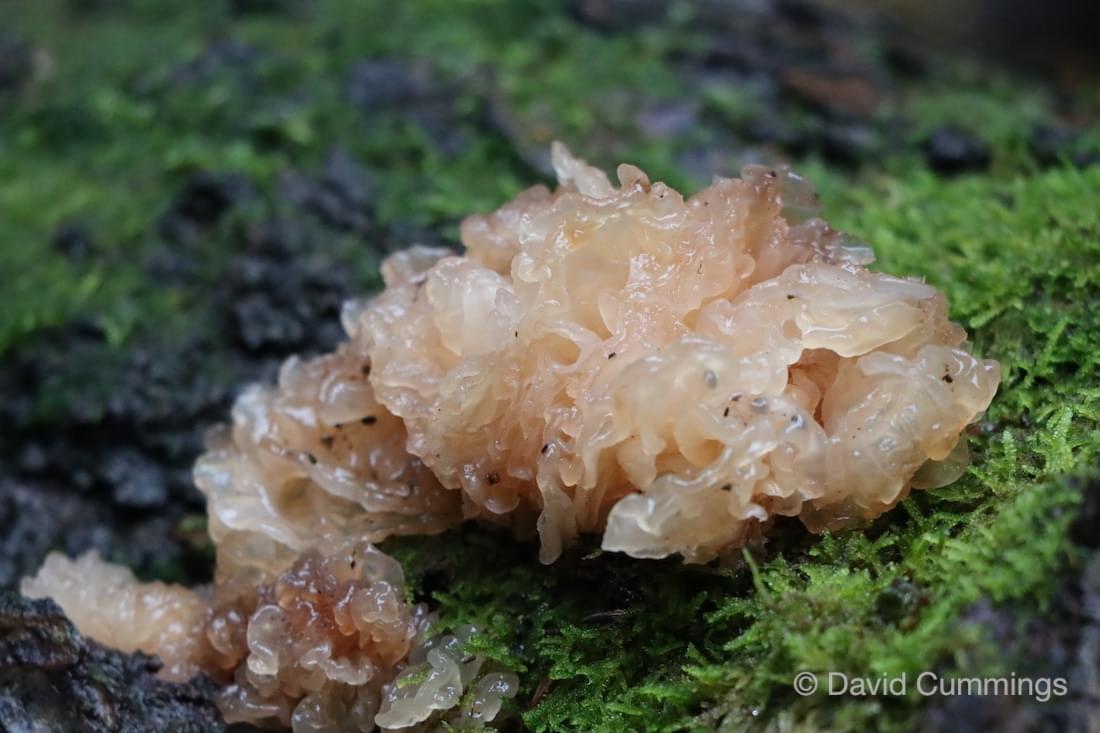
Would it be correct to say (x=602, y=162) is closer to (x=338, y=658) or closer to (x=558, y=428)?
(x=558, y=428)

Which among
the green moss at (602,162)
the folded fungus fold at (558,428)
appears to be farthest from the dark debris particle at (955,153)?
the folded fungus fold at (558,428)

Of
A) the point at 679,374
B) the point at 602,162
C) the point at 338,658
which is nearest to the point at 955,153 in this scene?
the point at 602,162

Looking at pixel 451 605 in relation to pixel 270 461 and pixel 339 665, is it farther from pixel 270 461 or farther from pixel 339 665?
pixel 270 461

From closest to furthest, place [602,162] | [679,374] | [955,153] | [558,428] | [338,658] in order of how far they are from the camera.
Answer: [679,374] → [558,428] → [338,658] → [955,153] → [602,162]

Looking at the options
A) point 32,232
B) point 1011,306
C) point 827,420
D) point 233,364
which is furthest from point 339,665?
point 32,232

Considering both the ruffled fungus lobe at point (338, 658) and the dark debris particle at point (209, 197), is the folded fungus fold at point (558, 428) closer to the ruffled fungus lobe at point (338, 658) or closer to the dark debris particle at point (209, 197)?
the ruffled fungus lobe at point (338, 658)
